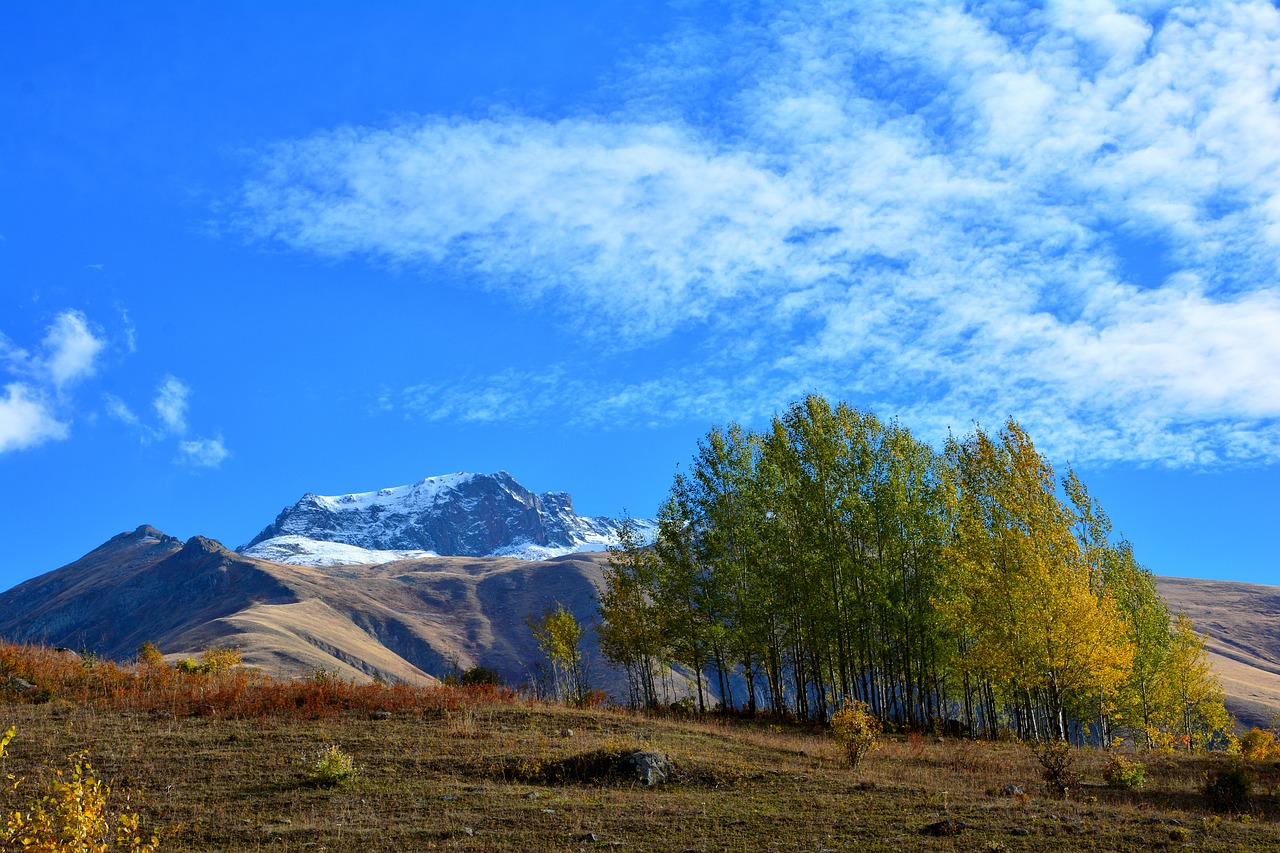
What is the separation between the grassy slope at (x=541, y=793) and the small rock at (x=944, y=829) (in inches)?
6.0

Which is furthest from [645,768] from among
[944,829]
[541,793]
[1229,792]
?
[1229,792]

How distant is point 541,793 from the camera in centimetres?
1847

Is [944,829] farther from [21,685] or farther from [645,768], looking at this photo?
[21,685]

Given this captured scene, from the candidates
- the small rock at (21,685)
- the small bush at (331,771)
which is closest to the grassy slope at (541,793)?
the small bush at (331,771)

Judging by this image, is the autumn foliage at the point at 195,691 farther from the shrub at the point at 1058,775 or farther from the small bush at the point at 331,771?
the shrub at the point at 1058,775

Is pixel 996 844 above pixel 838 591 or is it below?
below

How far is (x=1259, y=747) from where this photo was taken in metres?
37.9

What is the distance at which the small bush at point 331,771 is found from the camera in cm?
1845

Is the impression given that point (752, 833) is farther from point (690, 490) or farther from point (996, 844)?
point (690, 490)

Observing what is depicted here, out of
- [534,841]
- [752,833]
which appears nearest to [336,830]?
[534,841]

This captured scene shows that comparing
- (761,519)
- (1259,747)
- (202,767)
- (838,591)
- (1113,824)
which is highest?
(761,519)

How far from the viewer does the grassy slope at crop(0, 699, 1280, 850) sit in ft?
50.8

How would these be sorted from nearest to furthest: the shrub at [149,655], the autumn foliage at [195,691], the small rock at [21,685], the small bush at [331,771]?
the small bush at [331,771] < the autumn foliage at [195,691] < the small rock at [21,685] < the shrub at [149,655]

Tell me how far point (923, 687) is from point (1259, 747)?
14478 mm
